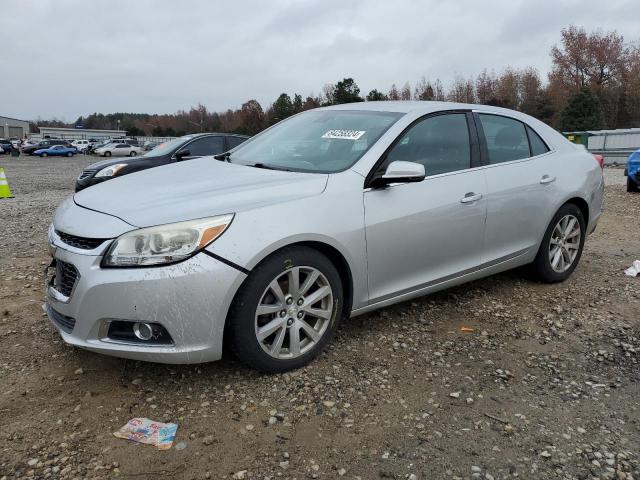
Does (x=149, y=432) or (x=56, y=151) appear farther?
(x=56, y=151)

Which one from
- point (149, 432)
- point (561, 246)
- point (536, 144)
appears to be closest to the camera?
point (149, 432)

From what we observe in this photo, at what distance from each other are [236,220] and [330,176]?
73 centimetres

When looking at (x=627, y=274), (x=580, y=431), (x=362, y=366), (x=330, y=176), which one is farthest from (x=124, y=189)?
(x=627, y=274)

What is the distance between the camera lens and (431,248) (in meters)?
3.55

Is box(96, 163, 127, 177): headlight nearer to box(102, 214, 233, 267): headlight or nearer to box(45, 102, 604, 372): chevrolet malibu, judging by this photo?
box(45, 102, 604, 372): chevrolet malibu

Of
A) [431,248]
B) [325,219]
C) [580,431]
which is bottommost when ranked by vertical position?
[580,431]

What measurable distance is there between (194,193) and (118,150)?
47071 mm

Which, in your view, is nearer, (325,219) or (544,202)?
(325,219)

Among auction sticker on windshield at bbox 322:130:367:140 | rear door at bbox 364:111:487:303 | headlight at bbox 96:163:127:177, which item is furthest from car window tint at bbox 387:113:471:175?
headlight at bbox 96:163:127:177

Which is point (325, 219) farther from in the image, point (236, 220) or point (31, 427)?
point (31, 427)

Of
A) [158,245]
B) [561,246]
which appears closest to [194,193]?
[158,245]

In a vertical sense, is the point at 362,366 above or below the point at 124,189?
below

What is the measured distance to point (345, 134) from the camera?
368 cm

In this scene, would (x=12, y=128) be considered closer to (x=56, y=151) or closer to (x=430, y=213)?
(x=56, y=151)
